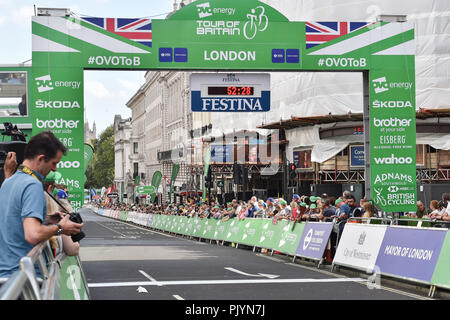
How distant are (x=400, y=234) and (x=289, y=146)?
2918cm

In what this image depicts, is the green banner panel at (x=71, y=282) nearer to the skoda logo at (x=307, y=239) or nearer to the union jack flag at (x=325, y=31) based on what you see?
the skoda logo at (x=307, y=239)

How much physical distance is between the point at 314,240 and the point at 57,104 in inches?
263

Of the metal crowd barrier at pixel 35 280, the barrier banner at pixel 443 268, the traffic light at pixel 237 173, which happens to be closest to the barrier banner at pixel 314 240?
the barrier banner at pixel 443 268

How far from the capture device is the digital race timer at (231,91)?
19.6m

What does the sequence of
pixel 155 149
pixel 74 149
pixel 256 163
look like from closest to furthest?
1. pixel 74 149
2. pixel 256 163
3. pixel 155 149

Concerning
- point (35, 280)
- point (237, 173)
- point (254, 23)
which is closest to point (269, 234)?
point (254, 23)

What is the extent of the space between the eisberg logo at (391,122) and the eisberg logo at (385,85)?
0.75 m

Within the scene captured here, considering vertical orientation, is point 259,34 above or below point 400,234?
above

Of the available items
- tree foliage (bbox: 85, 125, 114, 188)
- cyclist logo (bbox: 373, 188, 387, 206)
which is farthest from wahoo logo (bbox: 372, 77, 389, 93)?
tree foliage (bbox: 85, 125, 114, 188)

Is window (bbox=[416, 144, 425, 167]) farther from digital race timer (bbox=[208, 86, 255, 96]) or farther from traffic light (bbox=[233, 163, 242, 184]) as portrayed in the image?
digital race timer (bbox=[208, 86, 255, 96])

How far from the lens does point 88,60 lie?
58.6 feet

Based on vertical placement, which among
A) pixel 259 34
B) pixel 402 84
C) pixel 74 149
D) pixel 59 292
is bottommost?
pixel 59 292

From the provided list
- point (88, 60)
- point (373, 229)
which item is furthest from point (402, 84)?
point (88, 60)
